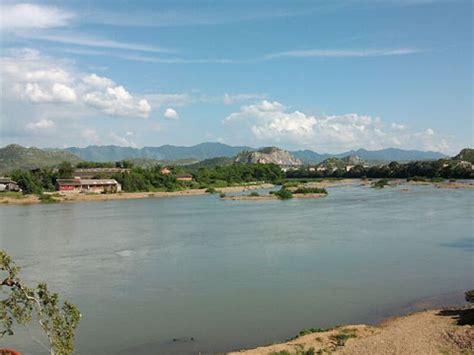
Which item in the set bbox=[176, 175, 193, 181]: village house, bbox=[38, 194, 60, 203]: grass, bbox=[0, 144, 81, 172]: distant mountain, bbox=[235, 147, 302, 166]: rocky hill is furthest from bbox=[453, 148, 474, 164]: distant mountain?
bbox=[0, 144, 81, 172]: distant mountain

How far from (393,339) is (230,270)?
23.8ft

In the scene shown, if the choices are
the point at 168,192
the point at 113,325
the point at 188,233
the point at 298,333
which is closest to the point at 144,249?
the point at 188,233

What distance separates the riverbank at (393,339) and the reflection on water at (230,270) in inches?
35.3

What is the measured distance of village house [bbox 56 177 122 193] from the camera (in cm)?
4931

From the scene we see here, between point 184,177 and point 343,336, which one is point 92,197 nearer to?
point 184,177

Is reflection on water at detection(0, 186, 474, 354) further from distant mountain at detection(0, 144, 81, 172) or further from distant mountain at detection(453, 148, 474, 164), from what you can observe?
distant mountain at detection(0, 144, 81, 172)

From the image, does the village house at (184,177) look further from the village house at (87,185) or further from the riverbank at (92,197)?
the village house at (87,185)

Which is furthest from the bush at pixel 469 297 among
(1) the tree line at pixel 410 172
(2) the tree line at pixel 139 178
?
(1) the tree line at pixel 410 172

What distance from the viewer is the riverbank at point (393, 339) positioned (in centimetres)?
806

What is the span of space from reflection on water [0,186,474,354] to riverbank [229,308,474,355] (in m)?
0.90

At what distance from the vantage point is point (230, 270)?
15094 mm

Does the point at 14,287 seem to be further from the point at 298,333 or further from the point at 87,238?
the point at 87,238

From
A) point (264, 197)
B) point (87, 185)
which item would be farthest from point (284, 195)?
point (87, 185)

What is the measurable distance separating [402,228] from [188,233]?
408 inches
